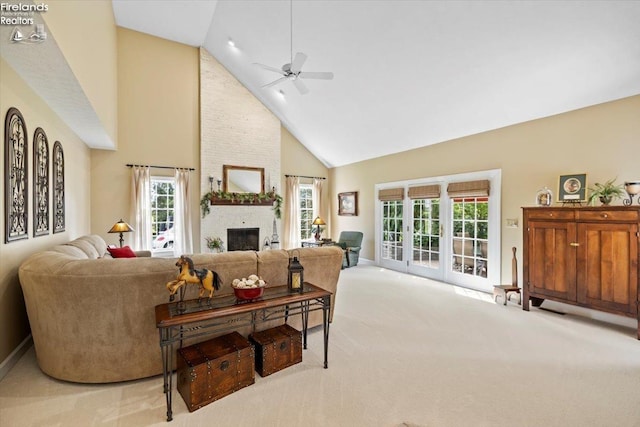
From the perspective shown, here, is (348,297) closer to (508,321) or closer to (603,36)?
(508,321)

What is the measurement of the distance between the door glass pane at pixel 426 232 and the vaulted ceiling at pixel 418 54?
4.18 ft

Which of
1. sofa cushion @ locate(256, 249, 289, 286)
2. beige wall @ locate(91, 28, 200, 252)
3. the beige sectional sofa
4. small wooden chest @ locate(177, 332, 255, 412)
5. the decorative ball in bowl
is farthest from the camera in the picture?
beige wall @ locate(91, 28, 200, 252)

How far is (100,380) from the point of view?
2.33 metres

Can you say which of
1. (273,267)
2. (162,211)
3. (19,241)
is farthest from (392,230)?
(19,241)

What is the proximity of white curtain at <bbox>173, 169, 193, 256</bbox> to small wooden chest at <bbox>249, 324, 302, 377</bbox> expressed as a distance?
4.62 m

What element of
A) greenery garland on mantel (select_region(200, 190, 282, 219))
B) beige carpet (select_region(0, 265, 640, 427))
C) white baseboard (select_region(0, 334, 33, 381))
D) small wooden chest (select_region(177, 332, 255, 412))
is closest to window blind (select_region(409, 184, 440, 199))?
beige carpet (select_region(0, 265, 640, 427))

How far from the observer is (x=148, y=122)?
21.1ft

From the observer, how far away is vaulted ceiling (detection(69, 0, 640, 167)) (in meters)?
3.24

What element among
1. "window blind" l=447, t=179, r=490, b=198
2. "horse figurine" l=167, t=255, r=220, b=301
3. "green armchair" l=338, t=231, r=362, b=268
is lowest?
"green armchair" l=338, t=231, r=362, b=268

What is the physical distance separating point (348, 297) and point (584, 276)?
2.97 meters

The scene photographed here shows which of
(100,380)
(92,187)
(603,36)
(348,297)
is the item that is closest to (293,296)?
(100,380)

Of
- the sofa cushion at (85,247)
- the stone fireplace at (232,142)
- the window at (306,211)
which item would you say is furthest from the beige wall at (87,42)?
the window at (306,211)

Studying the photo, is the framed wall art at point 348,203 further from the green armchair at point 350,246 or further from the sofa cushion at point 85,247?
the sofa cushion at point 85,247

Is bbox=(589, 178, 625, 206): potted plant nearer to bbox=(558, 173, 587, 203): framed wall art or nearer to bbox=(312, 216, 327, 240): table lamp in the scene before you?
bbox=(558, 173, 587, 203): framed wall art
